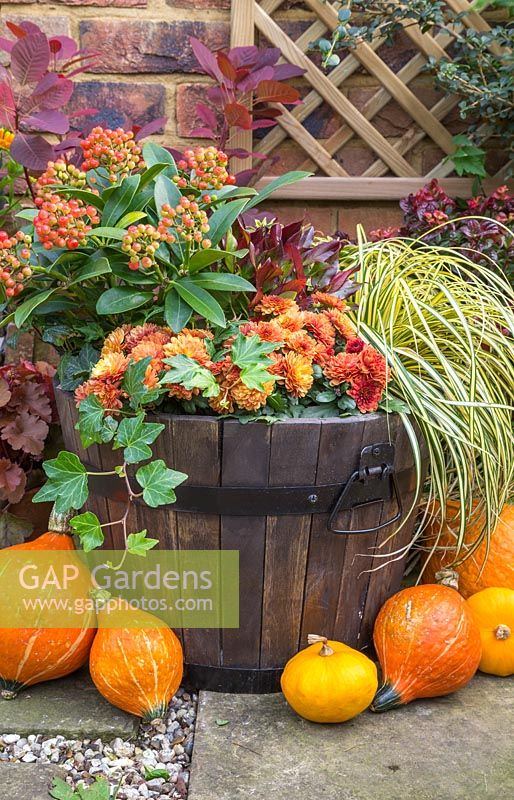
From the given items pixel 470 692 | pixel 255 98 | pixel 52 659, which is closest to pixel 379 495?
pixel 470 692

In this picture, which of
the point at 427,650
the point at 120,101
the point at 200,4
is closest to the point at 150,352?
the point at 427,650

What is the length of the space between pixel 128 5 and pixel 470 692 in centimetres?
226

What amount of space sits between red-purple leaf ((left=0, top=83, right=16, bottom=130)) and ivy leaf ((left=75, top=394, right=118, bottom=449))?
91 cm

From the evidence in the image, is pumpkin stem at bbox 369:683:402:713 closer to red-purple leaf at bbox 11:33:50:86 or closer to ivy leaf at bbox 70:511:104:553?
ivy leaf at bbox 70:511:104:553

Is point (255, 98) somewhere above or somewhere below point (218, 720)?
above

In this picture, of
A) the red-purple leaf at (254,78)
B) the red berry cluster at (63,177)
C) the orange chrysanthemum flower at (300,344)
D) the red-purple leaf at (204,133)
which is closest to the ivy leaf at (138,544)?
the orange chrysanthemum flower at (300,344)

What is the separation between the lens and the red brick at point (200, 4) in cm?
249

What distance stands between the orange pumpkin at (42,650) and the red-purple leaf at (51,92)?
111 centimetres

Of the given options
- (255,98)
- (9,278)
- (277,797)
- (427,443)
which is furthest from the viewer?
(255,98)

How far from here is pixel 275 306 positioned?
1.67m

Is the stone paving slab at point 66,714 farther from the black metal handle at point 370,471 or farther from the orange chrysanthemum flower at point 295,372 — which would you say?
the orange chrysanthemum flower at point 295,372

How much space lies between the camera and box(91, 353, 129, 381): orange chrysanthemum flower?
5.00 feet

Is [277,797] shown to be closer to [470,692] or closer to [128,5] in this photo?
[470,692]

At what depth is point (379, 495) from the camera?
1654 millimetres
